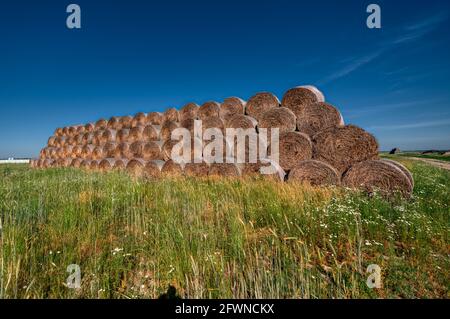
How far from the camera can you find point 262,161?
7742 millimetres

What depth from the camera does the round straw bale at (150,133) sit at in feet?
39.5

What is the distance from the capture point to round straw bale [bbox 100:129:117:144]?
14.2 meters

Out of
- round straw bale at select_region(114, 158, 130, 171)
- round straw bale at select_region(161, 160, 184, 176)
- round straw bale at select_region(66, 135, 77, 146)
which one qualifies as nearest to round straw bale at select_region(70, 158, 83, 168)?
round straw bale at select_region(66, 135, 77, 146)

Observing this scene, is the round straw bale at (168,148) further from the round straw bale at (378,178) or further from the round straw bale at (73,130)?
the round straw bale at (73,130)

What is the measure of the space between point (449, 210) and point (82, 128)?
60.4 feet

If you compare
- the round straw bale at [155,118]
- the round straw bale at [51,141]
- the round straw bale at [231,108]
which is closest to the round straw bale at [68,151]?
the round straw bale at [51,141]

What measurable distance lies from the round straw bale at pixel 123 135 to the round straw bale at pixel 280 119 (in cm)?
810

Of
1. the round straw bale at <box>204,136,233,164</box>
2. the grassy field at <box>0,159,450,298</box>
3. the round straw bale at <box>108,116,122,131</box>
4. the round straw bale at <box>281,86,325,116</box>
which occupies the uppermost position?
the round straw bale at <box>108,116,122,131</box>

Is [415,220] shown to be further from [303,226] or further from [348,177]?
[348,177]

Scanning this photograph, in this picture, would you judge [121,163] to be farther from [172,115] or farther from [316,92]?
[316,92]

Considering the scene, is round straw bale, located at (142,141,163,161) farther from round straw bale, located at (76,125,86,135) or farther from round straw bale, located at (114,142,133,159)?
round straw bale, located at (76,125,86,135)

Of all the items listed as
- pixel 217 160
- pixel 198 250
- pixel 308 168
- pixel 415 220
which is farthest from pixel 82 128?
pixel 415 220

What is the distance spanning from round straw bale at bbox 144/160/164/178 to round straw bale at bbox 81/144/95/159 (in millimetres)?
5878

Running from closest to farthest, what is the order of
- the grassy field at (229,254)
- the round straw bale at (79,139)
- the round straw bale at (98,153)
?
the grassy field at (229,254) → the round straw bale at (98,153) → the round straw bale at (79,139)
